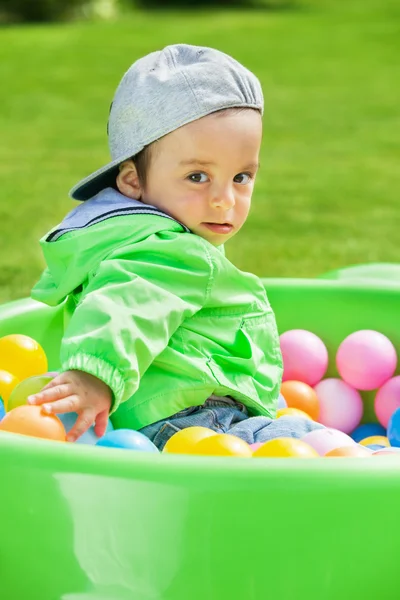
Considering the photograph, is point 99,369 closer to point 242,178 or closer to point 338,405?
point 242,178

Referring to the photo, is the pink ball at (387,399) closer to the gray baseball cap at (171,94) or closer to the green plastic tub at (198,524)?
the gray baseball cap at (171,94)

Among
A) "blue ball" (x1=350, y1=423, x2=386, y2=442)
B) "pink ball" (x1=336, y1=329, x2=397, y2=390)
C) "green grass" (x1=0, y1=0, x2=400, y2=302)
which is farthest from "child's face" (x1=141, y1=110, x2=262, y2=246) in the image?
"green grass" (x1=0, y1=0, x2=400, y2=302)

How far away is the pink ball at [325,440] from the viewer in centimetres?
172

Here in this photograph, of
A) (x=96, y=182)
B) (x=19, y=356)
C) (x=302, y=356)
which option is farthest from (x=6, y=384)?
→ (x=302, y=356)

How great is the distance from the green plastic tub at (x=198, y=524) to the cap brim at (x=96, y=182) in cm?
65

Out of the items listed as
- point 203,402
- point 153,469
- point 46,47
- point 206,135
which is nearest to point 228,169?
point 206,135

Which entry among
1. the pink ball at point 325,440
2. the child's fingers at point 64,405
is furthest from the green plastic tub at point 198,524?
the pink ball at point 325,440

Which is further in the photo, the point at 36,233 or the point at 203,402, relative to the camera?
the point at 36,233

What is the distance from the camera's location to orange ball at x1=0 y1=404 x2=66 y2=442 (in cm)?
152

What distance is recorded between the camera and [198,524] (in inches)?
51.8

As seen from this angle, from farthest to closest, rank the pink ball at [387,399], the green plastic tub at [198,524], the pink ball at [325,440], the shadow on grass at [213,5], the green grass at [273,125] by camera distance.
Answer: the shadow on grass at [213,5] < the green grass at [273,125] < the pink ball at [387,399] < the pink ball at [325,440] < the green plastic tub at [198,524]

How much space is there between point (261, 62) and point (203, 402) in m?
8.52

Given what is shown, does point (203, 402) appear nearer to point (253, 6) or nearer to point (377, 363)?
point (377, 363)

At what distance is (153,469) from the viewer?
4.30ft
